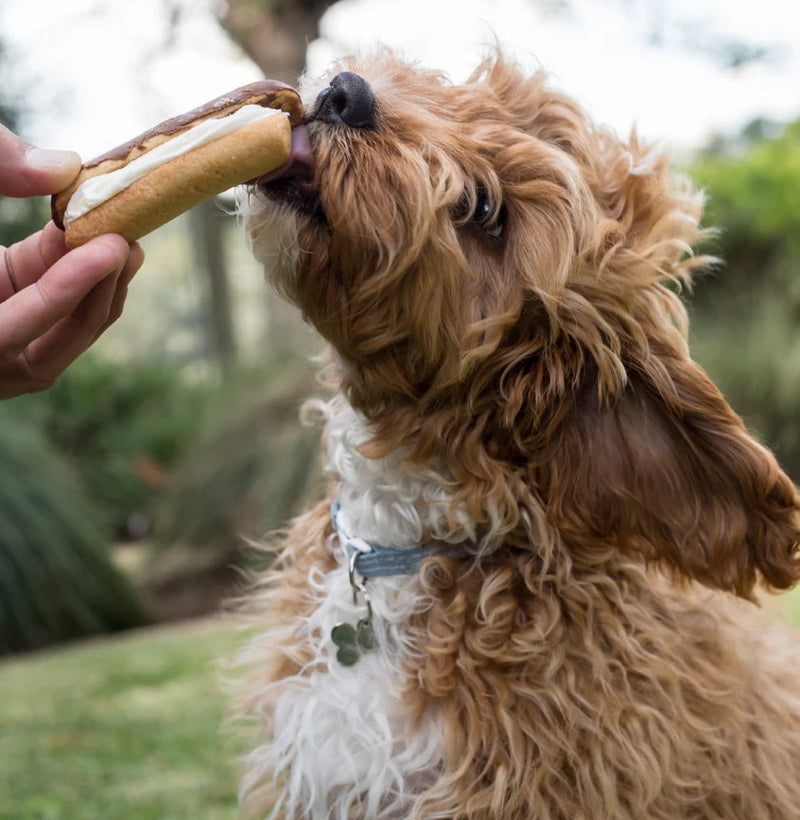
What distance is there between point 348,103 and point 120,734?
3461 mm

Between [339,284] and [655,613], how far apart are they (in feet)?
3.52

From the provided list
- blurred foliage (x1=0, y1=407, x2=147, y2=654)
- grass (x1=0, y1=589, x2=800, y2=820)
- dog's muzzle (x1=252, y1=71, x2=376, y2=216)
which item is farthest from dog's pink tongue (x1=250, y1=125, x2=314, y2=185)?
blurred foliage (x1=0, y1=407, x2=147, y2=654)

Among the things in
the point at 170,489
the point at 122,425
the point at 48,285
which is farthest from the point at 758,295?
the point at 48,285

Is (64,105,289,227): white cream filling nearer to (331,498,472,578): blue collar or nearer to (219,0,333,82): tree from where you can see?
(331,498,472,578): blue collar

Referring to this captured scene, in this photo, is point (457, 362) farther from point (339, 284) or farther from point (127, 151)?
point (127, 151)

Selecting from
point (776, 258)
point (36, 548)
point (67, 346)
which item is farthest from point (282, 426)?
point (67, 346)

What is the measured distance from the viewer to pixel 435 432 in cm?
237

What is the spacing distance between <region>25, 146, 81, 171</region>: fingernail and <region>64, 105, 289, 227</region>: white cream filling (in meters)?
0.07

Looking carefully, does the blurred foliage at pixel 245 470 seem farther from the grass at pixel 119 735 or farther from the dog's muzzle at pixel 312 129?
the dog's muzzle at pixel 312 129

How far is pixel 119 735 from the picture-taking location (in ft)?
15.3

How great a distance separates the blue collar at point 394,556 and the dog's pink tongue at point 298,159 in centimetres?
89

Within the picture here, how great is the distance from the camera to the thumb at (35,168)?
7.42 ft

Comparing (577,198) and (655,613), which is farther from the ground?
(577,198)

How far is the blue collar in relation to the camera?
8.07 ft
